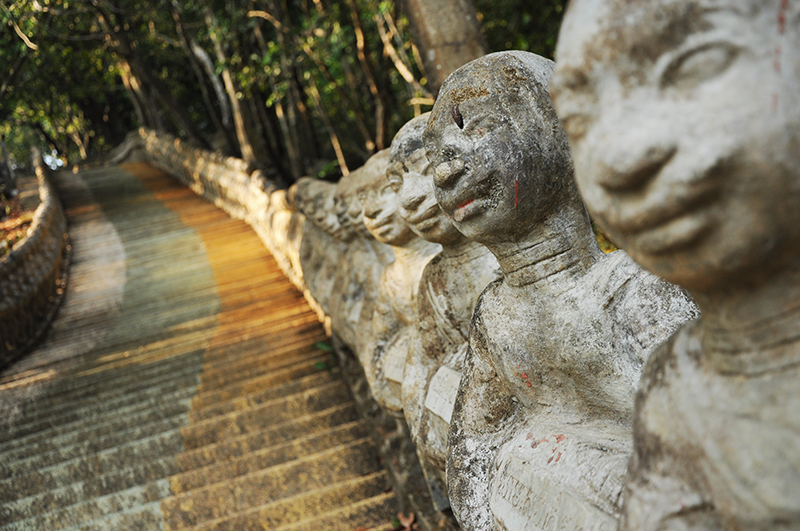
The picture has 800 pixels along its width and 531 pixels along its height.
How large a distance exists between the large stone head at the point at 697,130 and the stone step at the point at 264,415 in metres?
5.10

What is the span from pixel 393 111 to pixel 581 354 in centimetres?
1144

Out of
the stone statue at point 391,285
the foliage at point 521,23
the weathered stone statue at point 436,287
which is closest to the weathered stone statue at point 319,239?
the stone statue at point 391,285

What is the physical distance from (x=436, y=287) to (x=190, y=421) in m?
3.96

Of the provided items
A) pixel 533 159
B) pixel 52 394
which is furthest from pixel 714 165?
pixel 52 394

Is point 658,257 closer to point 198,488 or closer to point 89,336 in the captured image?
point 198,488

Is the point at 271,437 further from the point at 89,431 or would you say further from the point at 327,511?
the point at 89,431

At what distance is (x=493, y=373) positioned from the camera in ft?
6.80

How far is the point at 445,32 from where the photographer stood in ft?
14.1

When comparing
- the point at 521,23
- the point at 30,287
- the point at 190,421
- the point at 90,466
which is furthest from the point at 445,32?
the point at 30,287

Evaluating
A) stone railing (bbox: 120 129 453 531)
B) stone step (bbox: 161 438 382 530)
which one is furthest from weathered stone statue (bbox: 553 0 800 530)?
stone step (bbox: 161 438 382 530)

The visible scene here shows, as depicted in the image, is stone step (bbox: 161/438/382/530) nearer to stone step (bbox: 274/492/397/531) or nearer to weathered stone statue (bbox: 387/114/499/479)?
stone step (bbox: 274/492/397/531)

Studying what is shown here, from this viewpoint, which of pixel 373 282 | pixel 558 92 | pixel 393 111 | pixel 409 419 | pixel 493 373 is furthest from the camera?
pixel 393 111

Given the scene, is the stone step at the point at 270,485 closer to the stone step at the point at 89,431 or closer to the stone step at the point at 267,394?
the stone step at the point at 267,394

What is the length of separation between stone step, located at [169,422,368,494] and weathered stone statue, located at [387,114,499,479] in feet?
8.64
